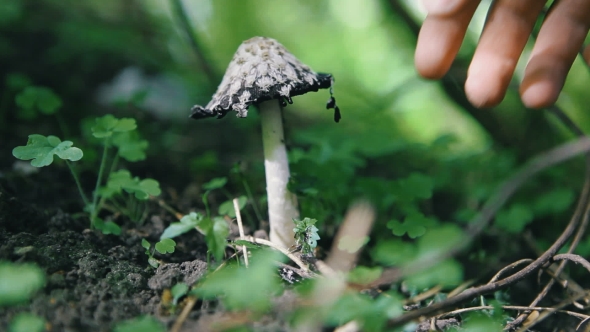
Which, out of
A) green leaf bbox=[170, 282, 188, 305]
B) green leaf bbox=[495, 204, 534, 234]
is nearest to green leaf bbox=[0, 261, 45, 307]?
green leaf bbox=[170, 282, 188, 305]

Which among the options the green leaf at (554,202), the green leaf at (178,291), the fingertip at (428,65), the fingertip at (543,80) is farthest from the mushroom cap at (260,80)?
the green leaf at (554,202)

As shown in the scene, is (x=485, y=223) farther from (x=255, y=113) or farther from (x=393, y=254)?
(x=255, y=113)

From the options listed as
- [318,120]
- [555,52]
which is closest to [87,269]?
[555,52]

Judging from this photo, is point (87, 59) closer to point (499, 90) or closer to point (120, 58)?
point (120, 58)

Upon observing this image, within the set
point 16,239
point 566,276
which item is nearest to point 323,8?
point 566,276

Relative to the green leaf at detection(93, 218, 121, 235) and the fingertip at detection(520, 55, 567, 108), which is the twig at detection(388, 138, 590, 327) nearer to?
the fingertip at detection(520, 55, 567, 108)
